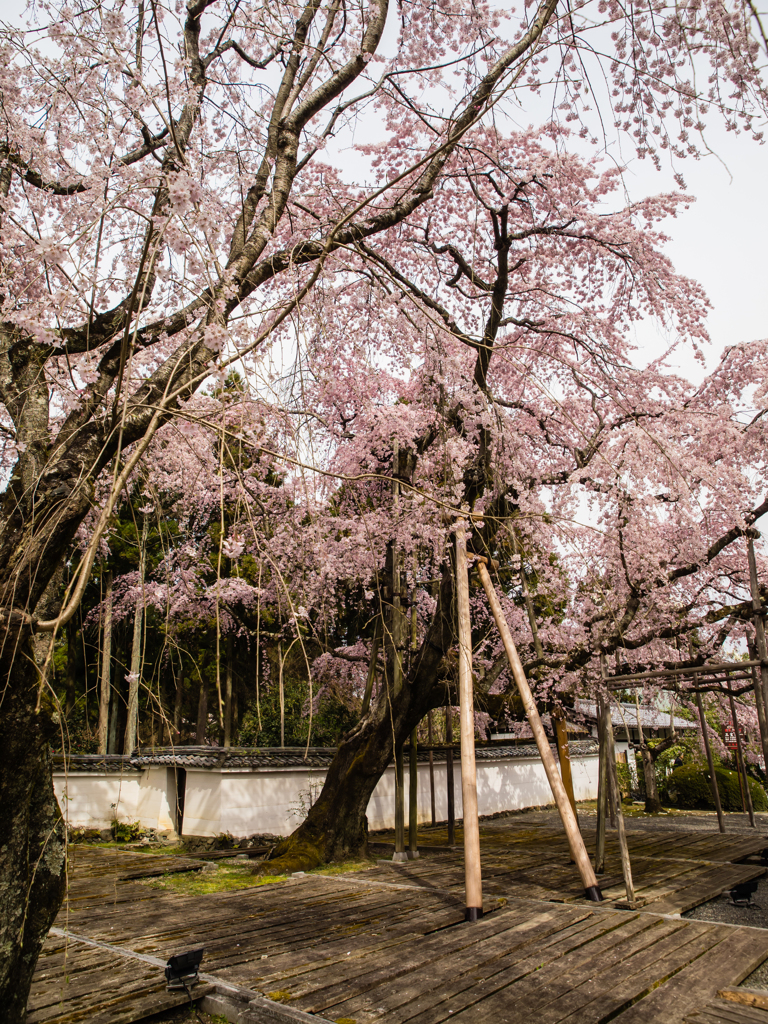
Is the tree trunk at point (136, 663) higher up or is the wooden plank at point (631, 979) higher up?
the tree trunk at point (136, 663)

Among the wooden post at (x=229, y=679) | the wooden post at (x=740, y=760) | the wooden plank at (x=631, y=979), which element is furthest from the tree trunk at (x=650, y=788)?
the wooden plank at (x=631, y=979)

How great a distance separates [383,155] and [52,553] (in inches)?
323

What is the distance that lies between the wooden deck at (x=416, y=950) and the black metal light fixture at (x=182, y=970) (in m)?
0.08

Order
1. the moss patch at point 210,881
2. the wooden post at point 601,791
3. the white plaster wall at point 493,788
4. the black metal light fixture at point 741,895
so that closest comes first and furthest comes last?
1. the black metal light fixture at point 741,895
2. the wooden post at point 601,791
3. the moss patch at point 210,881
4. the white plaster wall at point 493,788

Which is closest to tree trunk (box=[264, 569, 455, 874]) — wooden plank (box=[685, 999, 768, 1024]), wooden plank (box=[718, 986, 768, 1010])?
wooden plank (box=[718, 986, 768, 1010])

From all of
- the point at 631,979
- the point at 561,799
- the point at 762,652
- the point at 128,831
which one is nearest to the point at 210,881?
the point at 561,799

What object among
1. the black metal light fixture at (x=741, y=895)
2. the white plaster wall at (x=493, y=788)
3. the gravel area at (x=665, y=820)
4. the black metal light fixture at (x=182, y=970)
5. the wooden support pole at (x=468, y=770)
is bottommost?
the gravel area at (x=665, y=820)

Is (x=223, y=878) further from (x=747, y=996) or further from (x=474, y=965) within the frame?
(x=747, y=996)

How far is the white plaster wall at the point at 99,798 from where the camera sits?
1140 cm

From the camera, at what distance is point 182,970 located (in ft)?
11.8

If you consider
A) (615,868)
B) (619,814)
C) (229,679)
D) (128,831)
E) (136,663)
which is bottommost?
(128,831)

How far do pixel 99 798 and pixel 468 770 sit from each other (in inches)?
352

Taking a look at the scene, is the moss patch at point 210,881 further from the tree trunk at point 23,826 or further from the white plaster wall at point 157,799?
the tree trunk at point 23,826

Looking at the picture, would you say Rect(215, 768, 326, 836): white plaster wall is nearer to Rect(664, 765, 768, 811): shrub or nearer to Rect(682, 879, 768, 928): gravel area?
Rect(682, 879, 768, 928): gravel area
